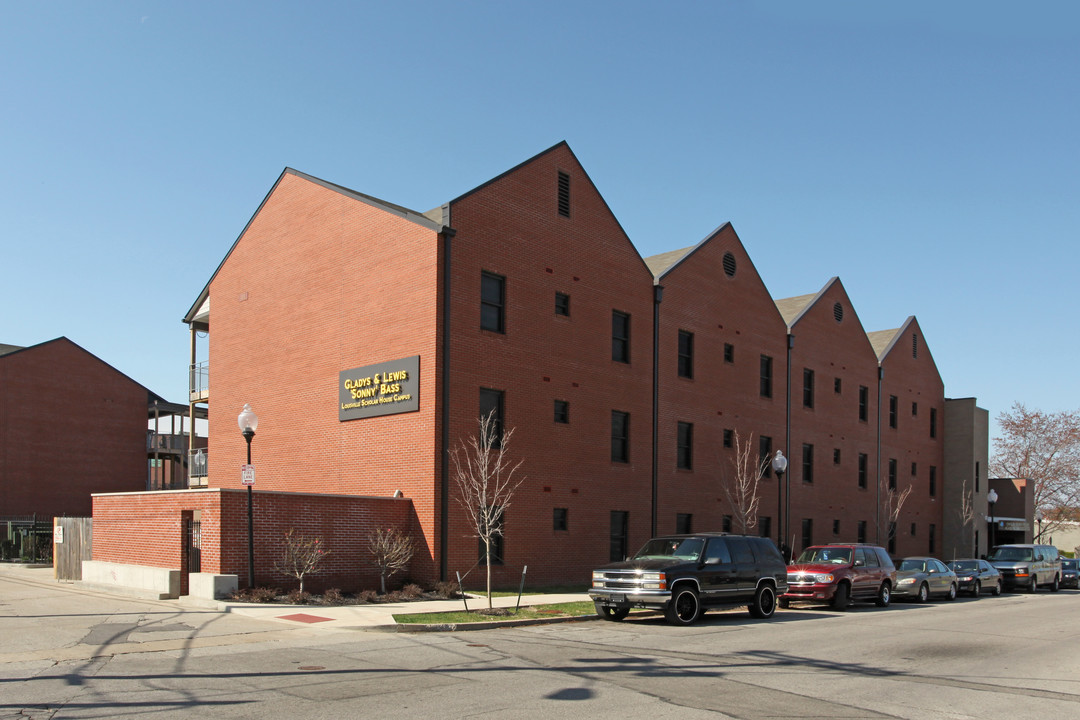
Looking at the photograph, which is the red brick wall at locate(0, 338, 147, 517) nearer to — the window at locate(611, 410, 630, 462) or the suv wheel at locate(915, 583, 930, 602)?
the window at locate(611, 410, 630, 462)

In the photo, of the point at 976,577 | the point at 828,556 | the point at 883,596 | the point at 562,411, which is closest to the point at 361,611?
the point at 562,411

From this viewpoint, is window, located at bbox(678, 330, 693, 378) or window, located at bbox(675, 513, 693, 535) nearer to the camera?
window, located at bbox(675, 513, 693, 535)

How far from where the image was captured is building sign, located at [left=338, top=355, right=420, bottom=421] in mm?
25047

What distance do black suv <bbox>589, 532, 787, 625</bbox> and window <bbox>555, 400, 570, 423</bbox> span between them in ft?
26.3

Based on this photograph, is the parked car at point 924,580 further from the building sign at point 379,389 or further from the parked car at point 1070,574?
Result: the building sign at point 379,389

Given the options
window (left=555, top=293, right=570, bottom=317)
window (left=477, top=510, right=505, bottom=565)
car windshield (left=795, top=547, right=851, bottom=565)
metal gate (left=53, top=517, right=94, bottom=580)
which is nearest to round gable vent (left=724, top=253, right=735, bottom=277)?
window (left=555, top=293, right=570, bottom=317)

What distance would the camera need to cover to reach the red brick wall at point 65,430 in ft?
153

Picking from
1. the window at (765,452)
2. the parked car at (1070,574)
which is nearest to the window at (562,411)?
the window at (765,452)

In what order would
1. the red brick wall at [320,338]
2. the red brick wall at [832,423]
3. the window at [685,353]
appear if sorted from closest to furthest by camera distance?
the red brick wall at [320,338] → the window at [685,353] → the red brick wall at [832,423]

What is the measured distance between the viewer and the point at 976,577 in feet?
106

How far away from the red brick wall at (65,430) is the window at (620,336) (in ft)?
107

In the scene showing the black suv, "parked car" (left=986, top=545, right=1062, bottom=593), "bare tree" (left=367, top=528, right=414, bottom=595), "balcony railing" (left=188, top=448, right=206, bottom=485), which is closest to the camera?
the black suv

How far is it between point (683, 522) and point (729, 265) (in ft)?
34.1

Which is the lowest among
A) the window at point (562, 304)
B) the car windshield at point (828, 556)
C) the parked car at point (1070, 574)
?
the parked car at point (1070, 574)
